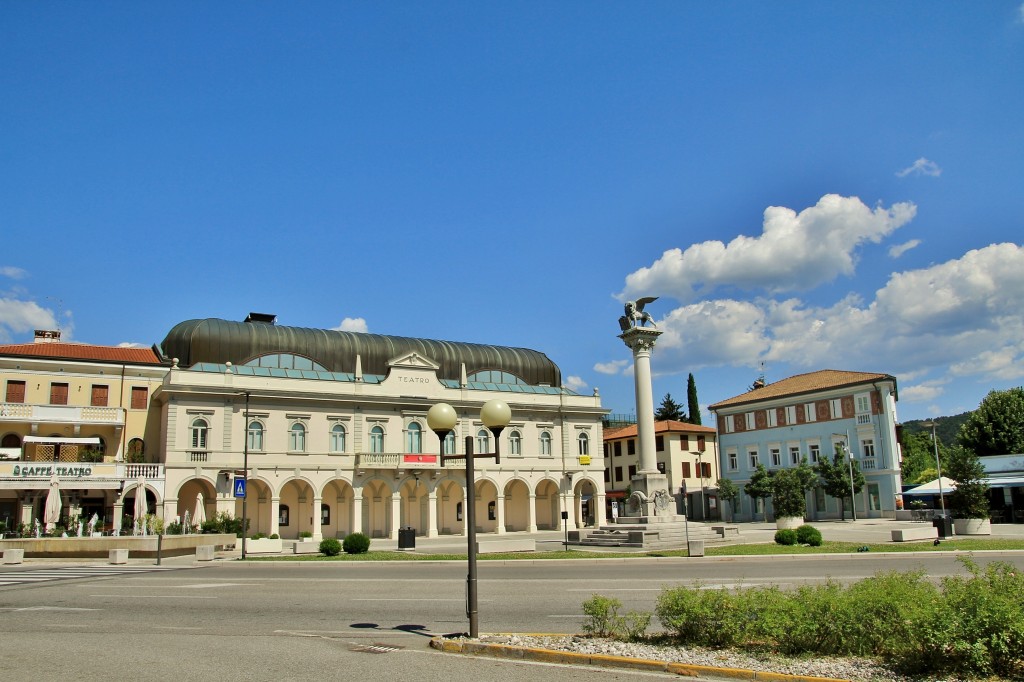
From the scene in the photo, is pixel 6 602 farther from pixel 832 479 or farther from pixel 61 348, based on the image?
pixel 832 479

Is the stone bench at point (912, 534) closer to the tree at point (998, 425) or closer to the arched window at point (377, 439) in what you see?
the tree at point (998, 425)

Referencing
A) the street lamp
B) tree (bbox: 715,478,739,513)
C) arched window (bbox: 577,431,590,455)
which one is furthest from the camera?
tree (bbox: 715,478,739,513)

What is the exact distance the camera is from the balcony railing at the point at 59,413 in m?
41.2

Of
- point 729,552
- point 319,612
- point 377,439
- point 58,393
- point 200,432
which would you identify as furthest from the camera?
point 377,439

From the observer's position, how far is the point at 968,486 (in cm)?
3481

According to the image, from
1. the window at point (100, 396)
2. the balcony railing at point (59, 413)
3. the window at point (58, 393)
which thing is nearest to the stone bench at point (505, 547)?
the balcony railing at point (59, 413)

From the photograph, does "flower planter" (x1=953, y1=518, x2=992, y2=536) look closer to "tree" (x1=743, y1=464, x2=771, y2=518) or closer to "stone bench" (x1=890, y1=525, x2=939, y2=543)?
"stone bench" (x1=890, y1=525, x2=939, y2=543)

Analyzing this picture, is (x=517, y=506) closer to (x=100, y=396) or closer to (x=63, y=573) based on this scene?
(x=100, y=396)

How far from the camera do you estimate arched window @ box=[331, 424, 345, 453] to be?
49219mm

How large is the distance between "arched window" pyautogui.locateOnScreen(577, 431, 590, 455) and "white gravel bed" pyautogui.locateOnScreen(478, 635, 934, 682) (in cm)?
4841

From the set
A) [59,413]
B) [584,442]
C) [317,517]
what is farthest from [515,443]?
[59,413]

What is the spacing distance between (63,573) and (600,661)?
73.6 ft

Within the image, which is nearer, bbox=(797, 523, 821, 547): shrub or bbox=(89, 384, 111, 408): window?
bbox=(797, 523, 821, 547): shrub

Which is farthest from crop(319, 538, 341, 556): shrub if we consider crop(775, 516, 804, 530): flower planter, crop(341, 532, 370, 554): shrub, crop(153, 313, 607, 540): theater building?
crop(775, 516, 804, 530): flower planter
